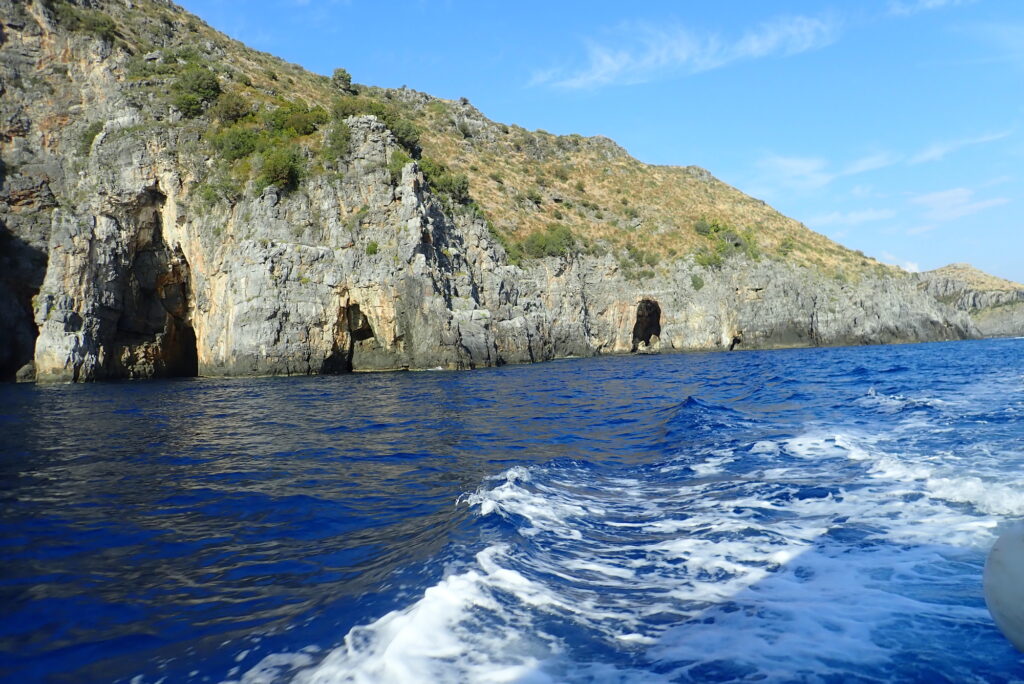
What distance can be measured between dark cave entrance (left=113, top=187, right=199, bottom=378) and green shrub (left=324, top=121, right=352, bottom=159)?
1094 centimetres

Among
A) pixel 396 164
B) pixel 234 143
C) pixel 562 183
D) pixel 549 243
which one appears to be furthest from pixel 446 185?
pixel 562 183

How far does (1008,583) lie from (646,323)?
5926 centimetres

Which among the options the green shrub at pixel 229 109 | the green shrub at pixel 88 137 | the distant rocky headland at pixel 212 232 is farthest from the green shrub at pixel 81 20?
the green shrub at pixel 229 109

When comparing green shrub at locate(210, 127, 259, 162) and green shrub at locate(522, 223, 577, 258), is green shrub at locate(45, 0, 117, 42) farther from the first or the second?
green shrub at locate(522, 223, 577, 258)

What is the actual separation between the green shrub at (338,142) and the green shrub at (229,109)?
6469mm

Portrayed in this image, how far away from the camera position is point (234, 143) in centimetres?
3503

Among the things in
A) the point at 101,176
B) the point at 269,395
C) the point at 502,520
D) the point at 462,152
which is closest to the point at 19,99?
the point at 101,176

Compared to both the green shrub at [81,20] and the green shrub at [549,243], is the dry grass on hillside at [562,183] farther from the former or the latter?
the green shrub at [81,20]

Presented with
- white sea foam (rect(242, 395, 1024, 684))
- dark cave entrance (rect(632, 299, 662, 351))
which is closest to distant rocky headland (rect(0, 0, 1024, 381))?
dark cave entrance (rect(632, 299, 662, 351))

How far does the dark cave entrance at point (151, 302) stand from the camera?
1379 inches

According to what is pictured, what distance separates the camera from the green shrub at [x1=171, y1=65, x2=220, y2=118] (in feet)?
118

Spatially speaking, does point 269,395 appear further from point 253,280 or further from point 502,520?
point 502,520

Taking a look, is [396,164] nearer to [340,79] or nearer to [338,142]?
[338,142]

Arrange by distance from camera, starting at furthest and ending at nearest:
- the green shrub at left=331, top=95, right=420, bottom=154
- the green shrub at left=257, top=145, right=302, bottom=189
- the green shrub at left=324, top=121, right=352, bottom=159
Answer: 1. the green shrub at left=331, top=95, right=420, bottom=154
2. the green shrub at left=324, top=121, right=352, bottom=159
3. the green shrub at left=257, top=145, right=302, bottom=189
